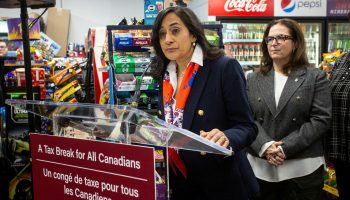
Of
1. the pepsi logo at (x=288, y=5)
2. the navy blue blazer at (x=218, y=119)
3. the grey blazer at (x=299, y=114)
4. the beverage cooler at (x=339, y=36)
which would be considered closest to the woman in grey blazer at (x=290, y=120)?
the grey blazer at (x=299, y=114)

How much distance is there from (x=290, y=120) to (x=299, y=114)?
2.5 inches

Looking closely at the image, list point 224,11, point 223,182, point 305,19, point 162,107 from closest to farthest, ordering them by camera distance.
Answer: point 223,182
point 162,107
point 224,11
point 305,19

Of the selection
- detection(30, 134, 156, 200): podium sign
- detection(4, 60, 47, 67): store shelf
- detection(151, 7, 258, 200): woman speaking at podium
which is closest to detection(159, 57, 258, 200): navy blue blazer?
detection(151, 7, 258, 200): woman speaking at podium

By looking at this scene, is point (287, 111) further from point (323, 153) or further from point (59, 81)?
point (59, 81)

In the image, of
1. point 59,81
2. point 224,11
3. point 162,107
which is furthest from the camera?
point 224,11

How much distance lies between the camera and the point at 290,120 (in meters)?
2.25

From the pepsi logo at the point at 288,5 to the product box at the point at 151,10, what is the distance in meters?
3.79

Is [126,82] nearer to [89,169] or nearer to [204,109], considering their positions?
[204,109]

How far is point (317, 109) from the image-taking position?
2221 millimetres

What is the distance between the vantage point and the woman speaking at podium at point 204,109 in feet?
5.12

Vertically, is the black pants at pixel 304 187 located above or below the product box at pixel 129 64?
below

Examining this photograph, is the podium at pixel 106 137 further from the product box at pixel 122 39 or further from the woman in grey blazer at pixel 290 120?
the product box at pixel 122 39

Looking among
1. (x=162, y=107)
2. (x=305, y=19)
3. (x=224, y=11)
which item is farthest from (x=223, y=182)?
(x=305, y=19)

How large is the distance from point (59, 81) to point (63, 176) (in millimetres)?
2630
